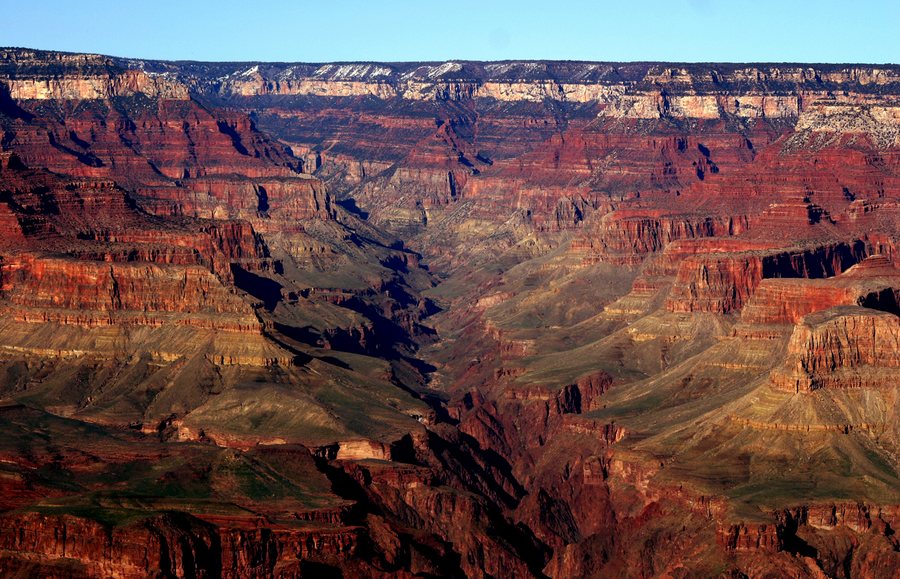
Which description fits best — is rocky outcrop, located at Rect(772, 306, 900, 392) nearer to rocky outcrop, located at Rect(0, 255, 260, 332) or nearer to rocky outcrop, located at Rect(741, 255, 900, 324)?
rocky outcrop, located at Rect(741, 255, 900, 324)

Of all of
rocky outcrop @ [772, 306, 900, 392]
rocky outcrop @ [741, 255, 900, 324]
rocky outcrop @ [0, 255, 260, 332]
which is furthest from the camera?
rocky outcrop @ [0, 255, 260, 332]

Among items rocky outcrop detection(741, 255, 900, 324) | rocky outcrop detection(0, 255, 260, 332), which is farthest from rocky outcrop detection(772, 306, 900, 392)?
rocky outcrop detection(0, 255, 260, 332)

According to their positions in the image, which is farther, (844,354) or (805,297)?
(805,297)

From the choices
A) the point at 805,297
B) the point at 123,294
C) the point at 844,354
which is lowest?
the point at 844,354

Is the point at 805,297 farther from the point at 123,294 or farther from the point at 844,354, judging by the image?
the point at 123,294

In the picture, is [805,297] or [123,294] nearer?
[805,297]

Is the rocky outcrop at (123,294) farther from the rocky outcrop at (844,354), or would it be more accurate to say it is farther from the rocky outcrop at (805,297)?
the rocky outcrop at (844,354)

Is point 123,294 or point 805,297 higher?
point 123,294

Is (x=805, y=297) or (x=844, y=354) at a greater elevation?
(x=805, y=297)

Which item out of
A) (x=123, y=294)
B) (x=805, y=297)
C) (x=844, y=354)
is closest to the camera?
(x=844, y=354)

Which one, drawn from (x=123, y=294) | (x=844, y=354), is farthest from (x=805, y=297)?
(x=123, y=294)

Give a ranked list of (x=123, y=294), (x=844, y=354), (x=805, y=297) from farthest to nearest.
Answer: (x=123, y=294) → (x=805, y=297) → (x=844, y=354)
